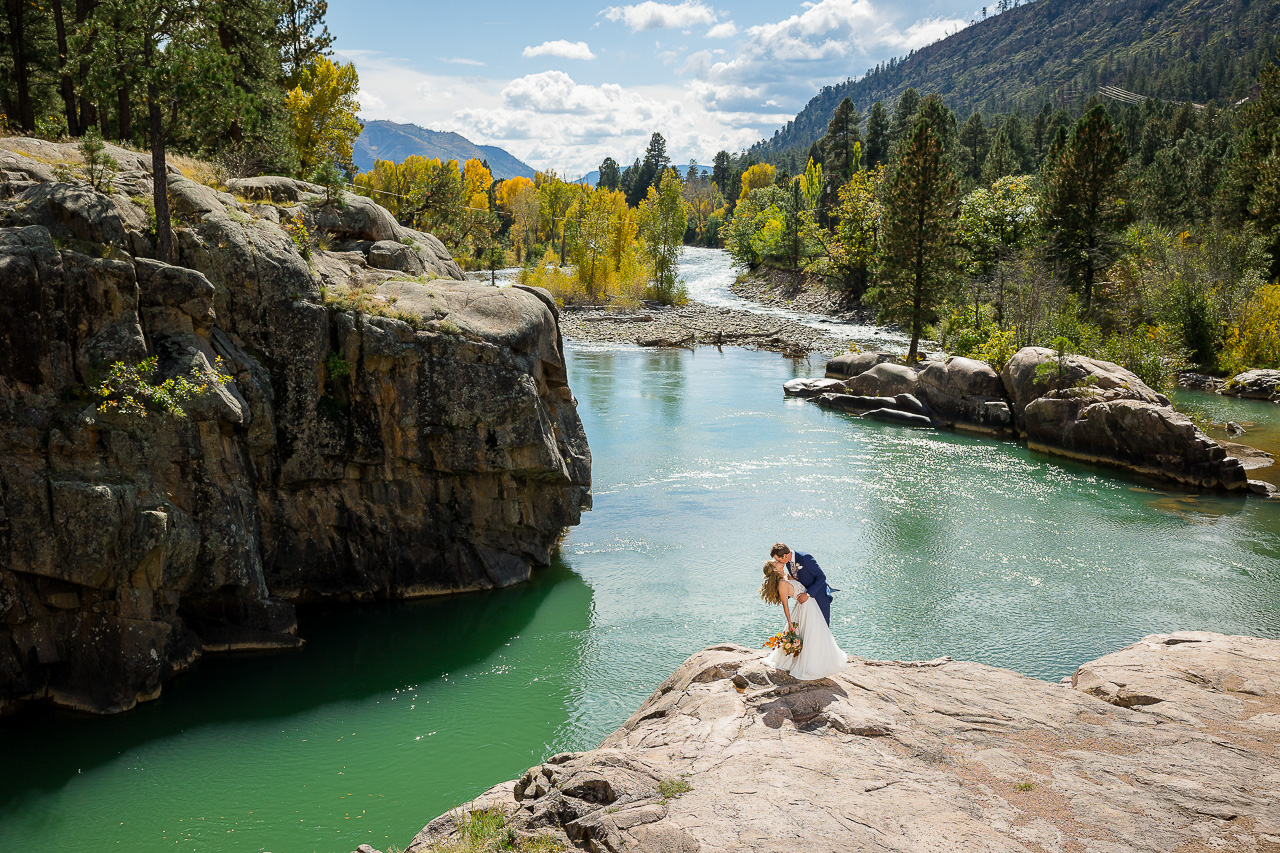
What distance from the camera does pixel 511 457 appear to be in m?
18.2

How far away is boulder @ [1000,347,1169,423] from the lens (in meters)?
30.4

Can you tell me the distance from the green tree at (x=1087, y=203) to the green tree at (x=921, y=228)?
644cm

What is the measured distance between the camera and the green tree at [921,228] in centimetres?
4400

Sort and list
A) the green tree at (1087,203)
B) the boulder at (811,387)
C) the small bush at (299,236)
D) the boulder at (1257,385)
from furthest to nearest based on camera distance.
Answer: the green tree at (1087,203), the boulder at (811,387), the boulder at (1257,385), the small bush at (299,236)

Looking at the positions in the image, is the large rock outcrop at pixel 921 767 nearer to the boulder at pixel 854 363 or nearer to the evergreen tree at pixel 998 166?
the boulder at pixel 854 363

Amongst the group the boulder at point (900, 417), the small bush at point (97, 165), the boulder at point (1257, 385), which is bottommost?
Answer: the boulder at point (900, 417)

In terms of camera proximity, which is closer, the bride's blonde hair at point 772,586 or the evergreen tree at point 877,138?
the bride's blonde hair at point 772,586

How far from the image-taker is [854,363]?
43.6 m

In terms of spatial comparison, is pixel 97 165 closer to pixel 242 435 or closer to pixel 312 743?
pixel 242 435

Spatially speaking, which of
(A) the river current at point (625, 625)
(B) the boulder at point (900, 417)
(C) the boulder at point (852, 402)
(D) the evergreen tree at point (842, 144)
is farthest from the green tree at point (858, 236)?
(A) the river current at point (625, 625)

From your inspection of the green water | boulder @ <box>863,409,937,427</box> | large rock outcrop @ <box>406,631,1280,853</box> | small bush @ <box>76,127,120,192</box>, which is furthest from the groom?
boulder @ <box>863,409,937,427</box>

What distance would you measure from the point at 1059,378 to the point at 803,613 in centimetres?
2705

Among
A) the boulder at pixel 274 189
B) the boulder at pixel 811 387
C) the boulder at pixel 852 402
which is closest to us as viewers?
the boulder at pixel 274 189

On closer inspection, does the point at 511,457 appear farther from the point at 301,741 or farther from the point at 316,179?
the point at 316,179
